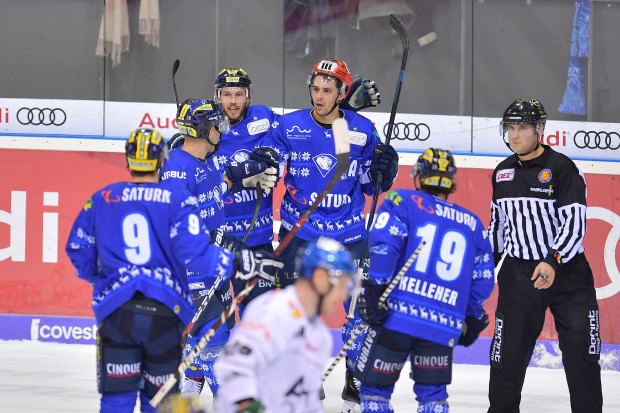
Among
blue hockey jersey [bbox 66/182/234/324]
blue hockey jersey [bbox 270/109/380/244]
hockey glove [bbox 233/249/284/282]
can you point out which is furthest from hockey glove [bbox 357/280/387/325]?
blue hockey jersey [bbox 270/109/380/244]

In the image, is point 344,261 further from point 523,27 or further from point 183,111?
point 523,27

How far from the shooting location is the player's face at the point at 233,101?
19.0 feet

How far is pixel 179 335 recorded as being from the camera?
4102 millimetres

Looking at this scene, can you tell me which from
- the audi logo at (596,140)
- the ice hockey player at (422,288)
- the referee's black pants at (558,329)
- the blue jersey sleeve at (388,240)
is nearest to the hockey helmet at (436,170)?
the ice hockey player at (422,288)

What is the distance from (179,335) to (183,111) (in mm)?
1312

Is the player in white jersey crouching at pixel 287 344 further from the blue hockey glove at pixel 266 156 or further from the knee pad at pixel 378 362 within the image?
the blue hockey glove at pixel 266 156

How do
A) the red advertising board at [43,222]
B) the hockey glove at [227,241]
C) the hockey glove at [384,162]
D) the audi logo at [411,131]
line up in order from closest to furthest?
the hockey glove at [227,241] → the hockey glove at [384,162] → the red advertising board at [43,222] → the audi logo at [411,131]

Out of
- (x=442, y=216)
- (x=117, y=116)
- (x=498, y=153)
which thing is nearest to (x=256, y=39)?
(x=117, y=116)

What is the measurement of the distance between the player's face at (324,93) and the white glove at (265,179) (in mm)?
350

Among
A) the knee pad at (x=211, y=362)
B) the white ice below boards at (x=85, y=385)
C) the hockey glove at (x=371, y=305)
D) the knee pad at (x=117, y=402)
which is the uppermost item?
the hockey glove at (x=371, y=305)

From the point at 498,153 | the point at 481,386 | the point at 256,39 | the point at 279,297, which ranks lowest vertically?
the point at 481,386

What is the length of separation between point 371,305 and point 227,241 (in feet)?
4.84

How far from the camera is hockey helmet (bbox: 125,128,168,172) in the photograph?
4086mm

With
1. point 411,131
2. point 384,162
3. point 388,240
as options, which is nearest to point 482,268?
point 388,240
